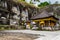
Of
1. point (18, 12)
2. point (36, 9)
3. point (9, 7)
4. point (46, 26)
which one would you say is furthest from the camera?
point (36, 9)

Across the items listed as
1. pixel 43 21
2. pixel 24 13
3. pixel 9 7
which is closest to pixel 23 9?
pixel 24 13

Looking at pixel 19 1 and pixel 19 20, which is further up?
pixel 19 1

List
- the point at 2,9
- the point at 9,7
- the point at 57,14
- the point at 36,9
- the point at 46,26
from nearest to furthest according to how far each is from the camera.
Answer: the point at 46,26 < the point at 2,9 < the point at 9,7 < the point at 57,14 < the point at 36,9

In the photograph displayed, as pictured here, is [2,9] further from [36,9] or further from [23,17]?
[36,9]

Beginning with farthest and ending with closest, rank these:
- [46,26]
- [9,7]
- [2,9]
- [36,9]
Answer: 1. [36,9]
2. [9,7]
3. [2,9]
4. [46,26]

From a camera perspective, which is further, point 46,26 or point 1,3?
point 1,3

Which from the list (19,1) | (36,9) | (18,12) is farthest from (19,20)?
(36,9)

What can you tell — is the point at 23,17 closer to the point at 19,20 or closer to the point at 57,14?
the point at 19,20

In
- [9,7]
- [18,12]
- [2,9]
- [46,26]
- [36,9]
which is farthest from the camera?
[36,9]

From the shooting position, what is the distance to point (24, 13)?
49188mm

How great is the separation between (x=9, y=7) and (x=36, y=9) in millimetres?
13151

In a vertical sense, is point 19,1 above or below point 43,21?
above

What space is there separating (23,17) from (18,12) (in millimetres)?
2447

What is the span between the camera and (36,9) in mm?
54562
